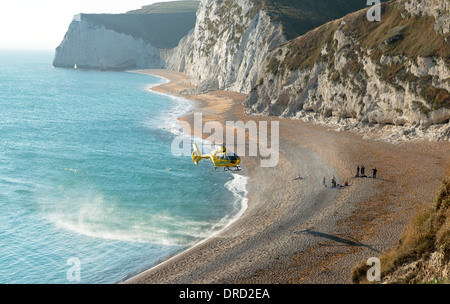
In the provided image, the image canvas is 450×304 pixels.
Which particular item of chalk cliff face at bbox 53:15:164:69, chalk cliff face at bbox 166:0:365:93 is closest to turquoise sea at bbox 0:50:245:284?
chalk cliff face at bbox 166:0:365:93

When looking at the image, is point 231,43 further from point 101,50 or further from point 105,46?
point 101,50

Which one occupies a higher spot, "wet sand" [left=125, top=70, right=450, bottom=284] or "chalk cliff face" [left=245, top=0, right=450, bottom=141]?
"chalk cliff face" [left=245, top=0, right=450, bottom=141]

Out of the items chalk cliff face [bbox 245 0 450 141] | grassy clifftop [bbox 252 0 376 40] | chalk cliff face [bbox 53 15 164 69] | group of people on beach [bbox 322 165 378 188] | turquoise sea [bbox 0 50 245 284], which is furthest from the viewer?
chalk cliff face [bbox 53 15 164 69]

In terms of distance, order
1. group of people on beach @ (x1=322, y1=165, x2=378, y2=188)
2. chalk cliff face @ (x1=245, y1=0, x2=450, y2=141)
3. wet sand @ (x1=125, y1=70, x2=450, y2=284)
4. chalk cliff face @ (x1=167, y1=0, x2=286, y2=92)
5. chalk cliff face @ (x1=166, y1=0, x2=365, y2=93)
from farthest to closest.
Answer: chalk cliff face @ (x1=167, y1=0, x2=286, y2=92)
chalk cliff face @ (x1=166, y1=0, x2=365, y2=93)
chalk cliff face @ (x1=245, y1=0, x2=450, y2=141)
group of people on beach @ (x1=322, y1=165, x2=378, y2=188)
wet sand @ (x1=125, y1=70, x2=450, y2=284)

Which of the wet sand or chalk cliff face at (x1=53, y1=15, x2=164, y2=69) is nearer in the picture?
the wet sand

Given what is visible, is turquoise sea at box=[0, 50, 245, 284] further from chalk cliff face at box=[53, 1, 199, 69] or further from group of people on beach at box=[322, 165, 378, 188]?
chalk cliff face at box=[53, 1, 199, 69]

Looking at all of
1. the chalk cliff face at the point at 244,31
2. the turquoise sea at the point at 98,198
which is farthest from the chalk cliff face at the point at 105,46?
the turquoise sea at the point at 98,198
